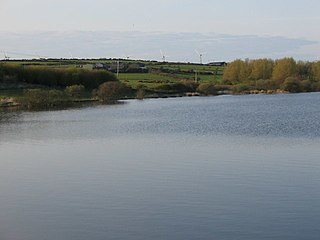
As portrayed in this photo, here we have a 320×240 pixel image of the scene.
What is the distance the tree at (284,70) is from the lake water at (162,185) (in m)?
63.2

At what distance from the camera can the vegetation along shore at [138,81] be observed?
62781mm

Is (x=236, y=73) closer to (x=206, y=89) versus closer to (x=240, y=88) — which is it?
(x=240, y=88)

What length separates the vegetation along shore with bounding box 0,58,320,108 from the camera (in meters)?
62.8

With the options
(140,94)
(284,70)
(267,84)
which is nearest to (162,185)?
(140,94)

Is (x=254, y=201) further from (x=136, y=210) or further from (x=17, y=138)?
(x=17, y=138)

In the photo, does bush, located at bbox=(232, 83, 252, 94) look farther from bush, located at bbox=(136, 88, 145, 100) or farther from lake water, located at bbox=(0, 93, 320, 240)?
lake water, located at bbox=(0, 93, 320, 240)

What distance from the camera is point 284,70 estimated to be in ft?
298

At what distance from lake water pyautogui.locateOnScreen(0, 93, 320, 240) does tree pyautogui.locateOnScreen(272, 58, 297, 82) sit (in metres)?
63.2

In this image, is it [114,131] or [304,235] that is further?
[114,131]

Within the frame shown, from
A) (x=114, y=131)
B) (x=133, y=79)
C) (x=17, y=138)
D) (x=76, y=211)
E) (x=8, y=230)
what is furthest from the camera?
(x=133, y=79)

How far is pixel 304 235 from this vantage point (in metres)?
10.9

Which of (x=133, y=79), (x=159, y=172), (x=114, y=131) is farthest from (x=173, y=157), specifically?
(x=133, y=79)

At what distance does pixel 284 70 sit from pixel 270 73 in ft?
12.4

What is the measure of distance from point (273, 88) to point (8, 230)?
78.4 m
